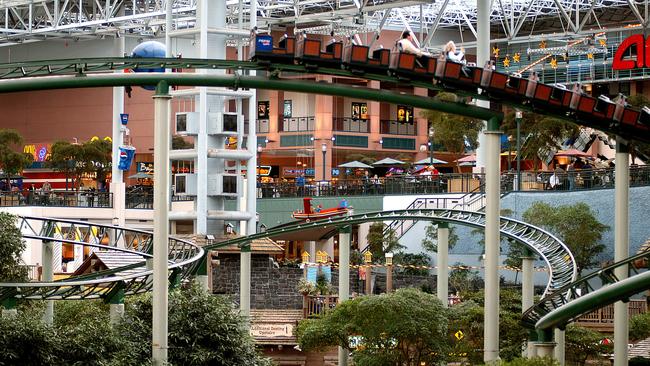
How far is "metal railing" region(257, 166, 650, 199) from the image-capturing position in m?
64.6

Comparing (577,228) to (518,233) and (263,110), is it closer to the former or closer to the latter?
(518,233)

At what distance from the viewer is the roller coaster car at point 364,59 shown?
3244 cm

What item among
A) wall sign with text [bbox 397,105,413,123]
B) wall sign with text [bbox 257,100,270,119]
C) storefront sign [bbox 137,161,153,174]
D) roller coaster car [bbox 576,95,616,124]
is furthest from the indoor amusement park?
wall sign with text [bbox 257,100,270,119]

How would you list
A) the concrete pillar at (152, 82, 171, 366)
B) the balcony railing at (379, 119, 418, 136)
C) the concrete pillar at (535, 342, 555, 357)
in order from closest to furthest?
the concrete pillar at (535, 342, 555, 357) → the concrete pillar at (152, 82, 171, 366) → the balcony railing at (379, 119, 418, 136)

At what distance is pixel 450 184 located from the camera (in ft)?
235

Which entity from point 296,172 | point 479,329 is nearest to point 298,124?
point 296,172

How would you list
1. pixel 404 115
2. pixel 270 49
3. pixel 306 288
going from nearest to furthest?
1. pixel 270 49
2. pixel 306 288
3. pixel 404 115

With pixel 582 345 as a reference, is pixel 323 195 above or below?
above

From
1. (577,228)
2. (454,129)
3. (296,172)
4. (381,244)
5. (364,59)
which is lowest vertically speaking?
(381,244)

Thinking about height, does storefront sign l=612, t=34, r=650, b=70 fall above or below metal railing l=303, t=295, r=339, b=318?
above

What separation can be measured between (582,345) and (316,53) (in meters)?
17.0

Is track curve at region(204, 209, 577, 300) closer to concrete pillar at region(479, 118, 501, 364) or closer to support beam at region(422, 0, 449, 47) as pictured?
concrete pillar at region(479, 118, 501, 364)

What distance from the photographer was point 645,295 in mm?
58156

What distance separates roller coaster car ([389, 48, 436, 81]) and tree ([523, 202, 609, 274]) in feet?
100
